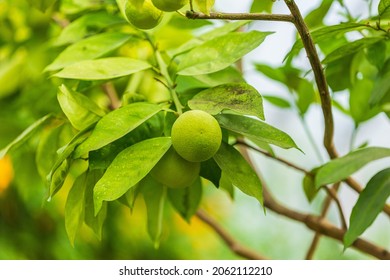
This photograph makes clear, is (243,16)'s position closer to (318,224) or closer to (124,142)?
(124,142)

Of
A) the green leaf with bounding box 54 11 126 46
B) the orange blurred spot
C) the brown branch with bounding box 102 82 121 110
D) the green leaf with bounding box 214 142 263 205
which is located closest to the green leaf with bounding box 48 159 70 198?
the green leaf with bounding box 214 142 263 205

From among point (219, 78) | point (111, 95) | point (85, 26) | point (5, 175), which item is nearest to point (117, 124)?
point (219, 78)

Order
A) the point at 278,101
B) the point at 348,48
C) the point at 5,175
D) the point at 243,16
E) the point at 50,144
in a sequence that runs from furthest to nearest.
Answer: the point at 5,175
the point at 278,101
the point at 50,144
the point at 348,48
the point at 243,16

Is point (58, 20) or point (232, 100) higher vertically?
point (232, 100)

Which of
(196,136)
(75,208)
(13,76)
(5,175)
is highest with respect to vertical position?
(196,136)

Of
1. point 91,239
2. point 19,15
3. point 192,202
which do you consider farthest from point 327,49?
point 91,239

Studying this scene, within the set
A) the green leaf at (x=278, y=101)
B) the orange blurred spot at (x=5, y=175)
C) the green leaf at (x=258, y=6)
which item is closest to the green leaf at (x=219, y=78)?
the green leaf at (x=258, y=6)
